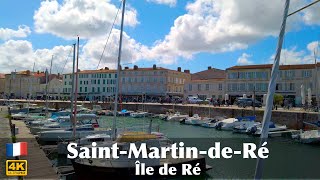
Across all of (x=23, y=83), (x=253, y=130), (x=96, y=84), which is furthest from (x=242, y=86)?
(x=23, y=83)

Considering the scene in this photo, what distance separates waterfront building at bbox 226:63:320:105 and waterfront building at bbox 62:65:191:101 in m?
24.6

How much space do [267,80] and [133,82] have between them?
45.6m

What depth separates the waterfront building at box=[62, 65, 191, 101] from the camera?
9962 cm

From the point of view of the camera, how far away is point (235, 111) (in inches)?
2258

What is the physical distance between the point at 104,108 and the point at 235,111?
132 feet

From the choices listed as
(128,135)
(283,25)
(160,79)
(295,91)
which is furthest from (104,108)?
(283,25)

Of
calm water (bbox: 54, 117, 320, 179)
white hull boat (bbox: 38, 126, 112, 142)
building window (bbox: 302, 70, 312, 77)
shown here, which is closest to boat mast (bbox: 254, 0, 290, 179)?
calm water (bbox: 54, 117, 320, 179)

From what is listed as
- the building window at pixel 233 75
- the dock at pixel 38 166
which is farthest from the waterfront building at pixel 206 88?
the dock at pixel 38 166

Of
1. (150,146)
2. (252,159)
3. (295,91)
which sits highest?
(295,91)

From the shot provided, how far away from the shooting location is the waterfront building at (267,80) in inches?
2660

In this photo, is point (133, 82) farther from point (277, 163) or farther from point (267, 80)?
point (277, 163)

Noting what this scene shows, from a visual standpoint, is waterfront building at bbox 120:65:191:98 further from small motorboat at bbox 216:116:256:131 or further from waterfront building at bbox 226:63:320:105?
small motorboat at bbox 216:116:256:131

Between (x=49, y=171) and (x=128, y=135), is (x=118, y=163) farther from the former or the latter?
(x=49, y=171)

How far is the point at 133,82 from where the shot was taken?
105812 mm
